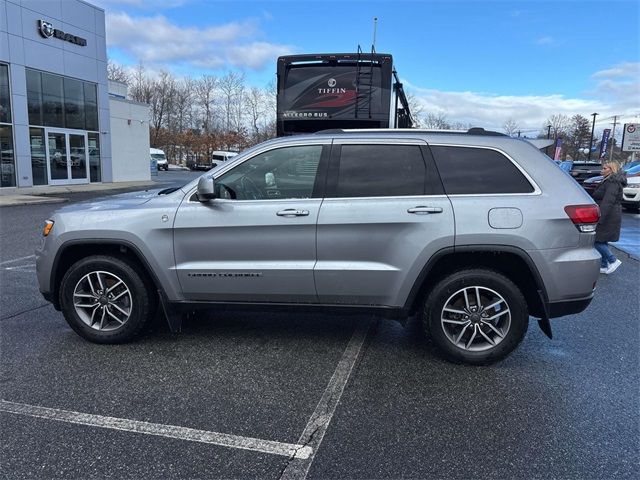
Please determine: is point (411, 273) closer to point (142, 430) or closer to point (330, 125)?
point (142, 430)

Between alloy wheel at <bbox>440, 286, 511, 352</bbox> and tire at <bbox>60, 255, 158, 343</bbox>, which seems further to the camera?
tire at <bbox>60, 255, 158, 343</bbox>

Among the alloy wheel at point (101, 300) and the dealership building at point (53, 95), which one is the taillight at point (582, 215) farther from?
the dealership building at point (53, 95)

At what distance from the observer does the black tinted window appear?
391cm

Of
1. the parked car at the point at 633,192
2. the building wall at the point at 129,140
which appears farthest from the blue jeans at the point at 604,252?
the building wall at the point at 129,140

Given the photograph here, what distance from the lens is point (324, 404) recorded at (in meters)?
3.34

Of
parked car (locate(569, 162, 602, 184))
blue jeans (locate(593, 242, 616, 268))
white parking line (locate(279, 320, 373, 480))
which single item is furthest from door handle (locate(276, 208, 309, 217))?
parked car (locate(569, 162, 602, 184))

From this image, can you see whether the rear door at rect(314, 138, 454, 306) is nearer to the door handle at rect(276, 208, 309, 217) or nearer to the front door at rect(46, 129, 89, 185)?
the door handle at rect(276, 208, 309, 217)

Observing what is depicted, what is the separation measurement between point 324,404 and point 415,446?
71cm

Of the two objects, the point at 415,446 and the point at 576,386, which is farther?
the point at 576,386

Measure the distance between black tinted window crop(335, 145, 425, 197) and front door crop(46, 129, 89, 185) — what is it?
22037 millimetres

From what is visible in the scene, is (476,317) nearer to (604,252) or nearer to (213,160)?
(604,252)

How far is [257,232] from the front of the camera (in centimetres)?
393

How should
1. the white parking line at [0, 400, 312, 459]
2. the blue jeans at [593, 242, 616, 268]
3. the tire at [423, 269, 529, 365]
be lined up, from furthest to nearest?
the blue jeans at [593, 242, 616, 268] → the tire at [423, 269, 529, 365] → the white parking line at [0, 400, 312, 459]

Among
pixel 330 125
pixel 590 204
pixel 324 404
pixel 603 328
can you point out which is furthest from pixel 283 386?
pixel 330 125
